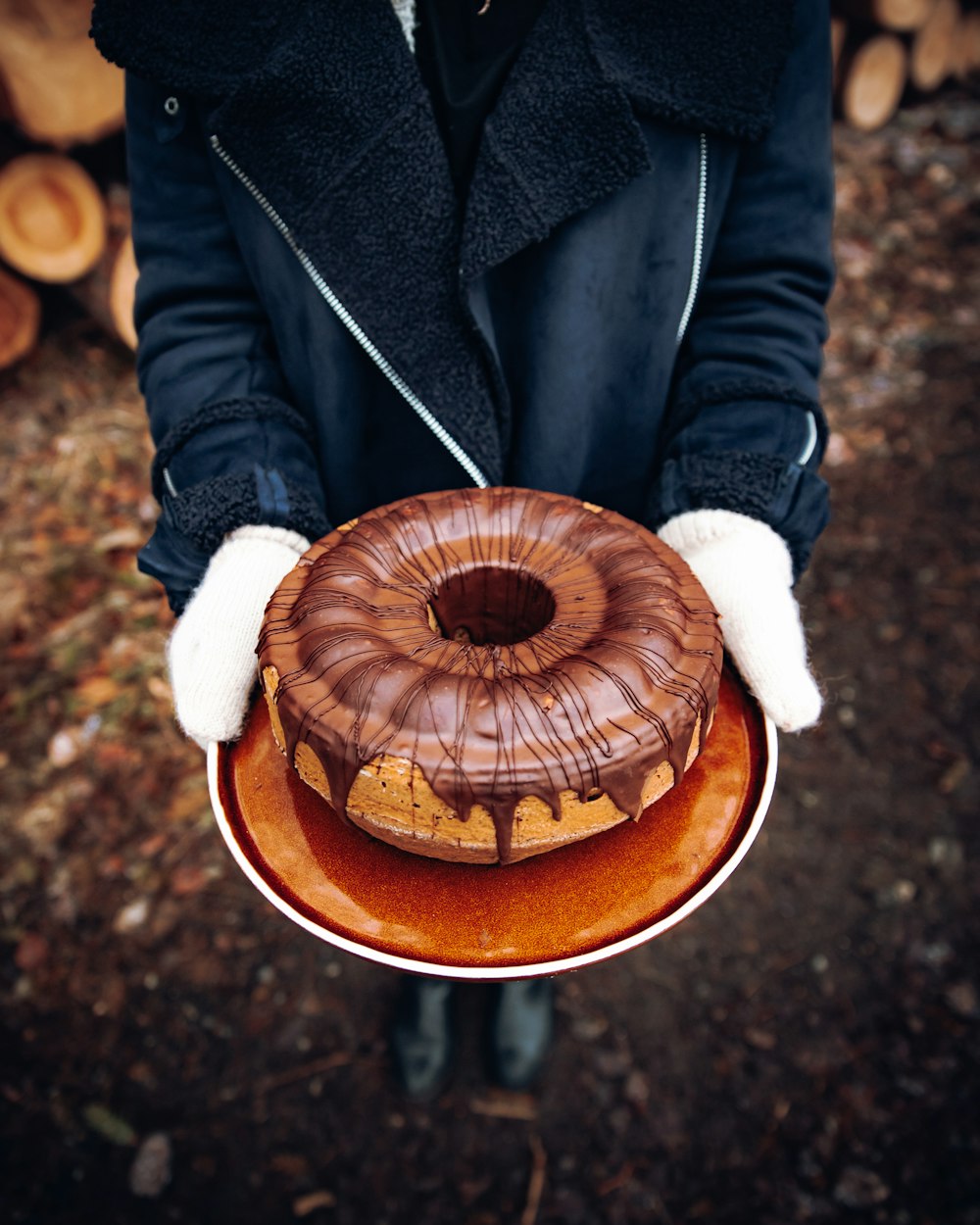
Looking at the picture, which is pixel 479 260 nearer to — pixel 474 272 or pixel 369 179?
pixel 474 272

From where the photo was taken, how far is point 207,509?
1.70m

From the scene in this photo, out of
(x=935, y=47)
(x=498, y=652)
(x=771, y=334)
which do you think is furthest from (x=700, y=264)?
(x=935, y=47)

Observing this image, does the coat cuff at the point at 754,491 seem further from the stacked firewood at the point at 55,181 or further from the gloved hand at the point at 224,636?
the stacked firewood at the point at 55,181

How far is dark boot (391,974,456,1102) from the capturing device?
8.72ft

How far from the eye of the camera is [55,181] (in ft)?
14.3

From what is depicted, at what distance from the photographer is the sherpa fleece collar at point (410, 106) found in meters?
1.55

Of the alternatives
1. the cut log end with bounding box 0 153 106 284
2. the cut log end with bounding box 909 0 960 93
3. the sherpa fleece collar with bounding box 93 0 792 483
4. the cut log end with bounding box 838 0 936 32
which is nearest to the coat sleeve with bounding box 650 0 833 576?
the sherpa fleece collar with bounding box 93 0 792 483

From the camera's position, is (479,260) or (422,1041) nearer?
(479,260)

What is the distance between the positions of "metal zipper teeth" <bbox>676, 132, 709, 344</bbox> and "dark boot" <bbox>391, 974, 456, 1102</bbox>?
2.09 metres

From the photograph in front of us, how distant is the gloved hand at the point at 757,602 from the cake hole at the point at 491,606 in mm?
363

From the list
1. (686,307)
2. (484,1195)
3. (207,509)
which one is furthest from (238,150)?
(484,1195)

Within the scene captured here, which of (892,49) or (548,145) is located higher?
(548,145)

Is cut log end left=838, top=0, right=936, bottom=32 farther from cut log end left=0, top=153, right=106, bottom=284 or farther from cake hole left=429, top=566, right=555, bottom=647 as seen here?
cake hole left=429, top=566, right=555, bottom=647

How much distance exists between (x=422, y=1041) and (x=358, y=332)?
2.18m
